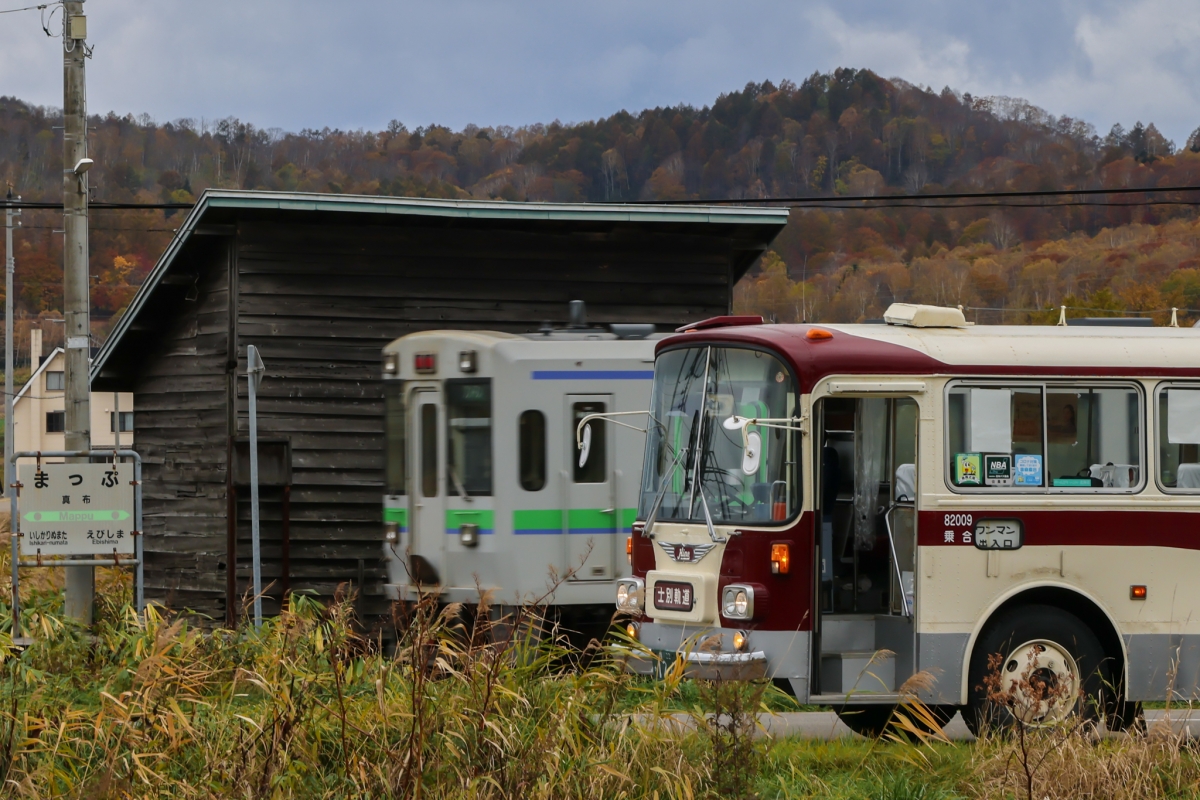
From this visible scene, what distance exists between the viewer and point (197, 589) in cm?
1638

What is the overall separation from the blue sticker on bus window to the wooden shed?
8.03m

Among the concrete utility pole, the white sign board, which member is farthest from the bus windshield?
the concrete utility pole

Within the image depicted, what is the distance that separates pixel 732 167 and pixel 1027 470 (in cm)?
7642

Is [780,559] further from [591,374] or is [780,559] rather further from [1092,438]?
[591,374]

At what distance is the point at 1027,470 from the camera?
8867mm

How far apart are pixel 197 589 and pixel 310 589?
1.91m

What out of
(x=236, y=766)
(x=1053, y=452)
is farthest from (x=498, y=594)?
(x=236, y=766)

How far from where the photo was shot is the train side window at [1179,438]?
9.02 meters

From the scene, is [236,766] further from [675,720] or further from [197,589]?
[197,589]

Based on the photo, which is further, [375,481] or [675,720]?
[375,481]

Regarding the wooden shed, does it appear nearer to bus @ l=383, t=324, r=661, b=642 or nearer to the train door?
bus @ l=383, t=324, r=661, b=642

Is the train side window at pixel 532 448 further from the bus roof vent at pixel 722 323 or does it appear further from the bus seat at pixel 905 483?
the bus seat at pixel 905 483

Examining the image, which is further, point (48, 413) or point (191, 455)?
point (48, 413)

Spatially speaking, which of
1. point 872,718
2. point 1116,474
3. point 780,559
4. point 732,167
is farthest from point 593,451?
point 732,167
